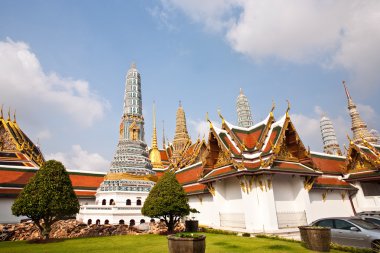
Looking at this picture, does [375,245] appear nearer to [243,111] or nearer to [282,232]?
[282,232]

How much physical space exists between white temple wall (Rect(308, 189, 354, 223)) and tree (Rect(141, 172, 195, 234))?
30.6 ft

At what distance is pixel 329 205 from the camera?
19.5 meters

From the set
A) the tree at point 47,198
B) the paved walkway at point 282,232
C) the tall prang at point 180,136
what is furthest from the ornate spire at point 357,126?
the tree at point 47,198

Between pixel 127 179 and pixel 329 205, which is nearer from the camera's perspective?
pixel 329 205

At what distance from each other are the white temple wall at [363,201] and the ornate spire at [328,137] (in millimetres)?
43970

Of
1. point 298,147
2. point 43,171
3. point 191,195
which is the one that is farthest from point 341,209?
point 43,171

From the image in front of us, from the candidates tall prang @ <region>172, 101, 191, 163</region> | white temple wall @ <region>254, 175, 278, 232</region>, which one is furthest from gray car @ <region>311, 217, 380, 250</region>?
tall prang @ <region>172, 101, 191, 163</region>

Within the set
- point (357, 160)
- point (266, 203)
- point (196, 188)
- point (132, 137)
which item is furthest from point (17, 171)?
point (357, 160)

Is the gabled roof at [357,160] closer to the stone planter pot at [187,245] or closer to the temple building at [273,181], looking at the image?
the temple building at [273,181]

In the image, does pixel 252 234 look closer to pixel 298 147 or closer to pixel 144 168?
pixel 298 147

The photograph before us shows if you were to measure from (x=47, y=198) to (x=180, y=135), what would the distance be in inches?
1735

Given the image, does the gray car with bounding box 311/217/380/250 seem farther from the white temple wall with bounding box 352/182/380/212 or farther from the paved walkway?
the white temple wall with bounding box 352/182/380/212

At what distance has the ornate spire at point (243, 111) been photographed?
50.0m

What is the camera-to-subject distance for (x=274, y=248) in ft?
33.0
